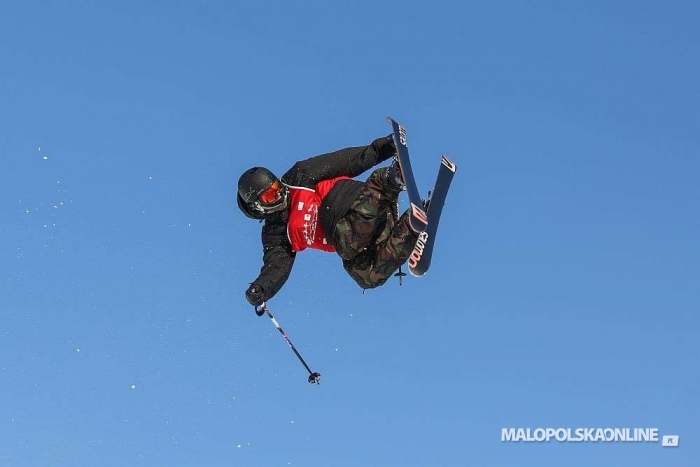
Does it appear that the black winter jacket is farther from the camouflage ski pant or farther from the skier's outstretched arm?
the camouflage ski pant

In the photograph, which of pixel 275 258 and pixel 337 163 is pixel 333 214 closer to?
pixel 337 163

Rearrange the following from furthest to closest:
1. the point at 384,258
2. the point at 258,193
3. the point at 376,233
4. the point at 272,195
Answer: the point at 376,233 < the point at 384,258 < the point at 272,195 < the point at 258,193

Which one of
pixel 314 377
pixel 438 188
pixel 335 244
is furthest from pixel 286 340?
pixel 438 188

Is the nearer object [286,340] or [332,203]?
[332,203]

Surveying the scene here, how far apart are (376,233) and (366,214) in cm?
54

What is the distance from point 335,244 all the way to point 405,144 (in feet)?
5.84

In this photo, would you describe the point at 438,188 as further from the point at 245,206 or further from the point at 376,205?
the point at 245,206

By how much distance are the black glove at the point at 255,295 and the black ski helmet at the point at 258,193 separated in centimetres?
104

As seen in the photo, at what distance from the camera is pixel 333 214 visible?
13938mm

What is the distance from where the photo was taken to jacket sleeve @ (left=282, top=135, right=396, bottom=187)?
14156mm

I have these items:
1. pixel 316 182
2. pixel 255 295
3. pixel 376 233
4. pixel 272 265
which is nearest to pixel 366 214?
pixel 376 233

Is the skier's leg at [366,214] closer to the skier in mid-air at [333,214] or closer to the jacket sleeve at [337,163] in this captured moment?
the skier in mid-air at [333,214]

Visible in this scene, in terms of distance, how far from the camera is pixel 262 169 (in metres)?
13.8

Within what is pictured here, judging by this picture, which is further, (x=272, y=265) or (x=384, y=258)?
(x=272, y=265)
